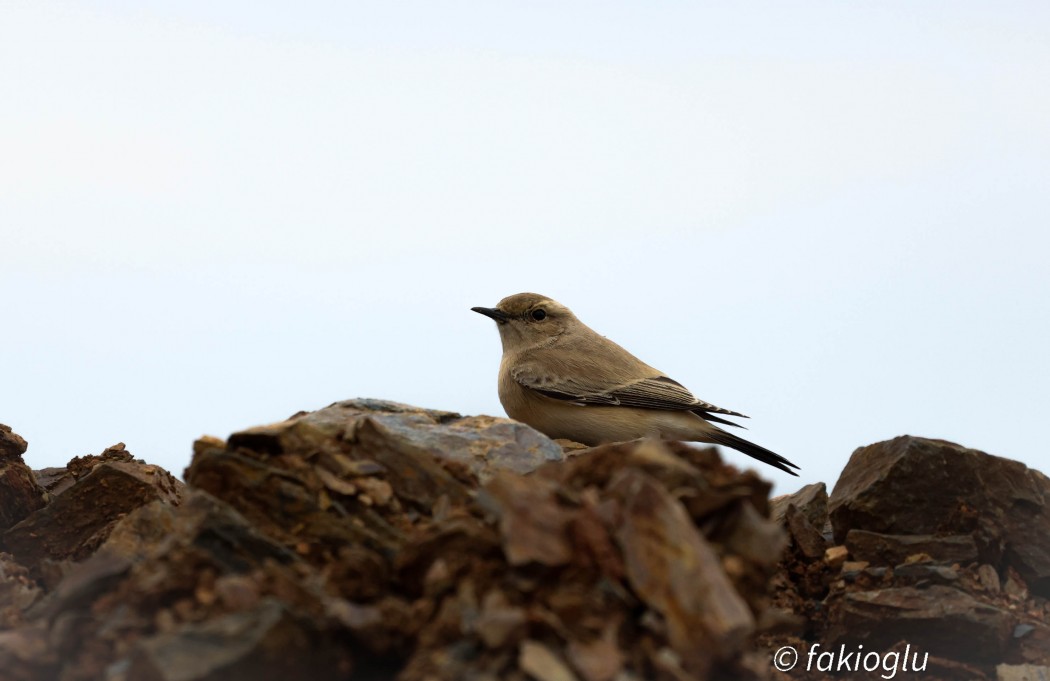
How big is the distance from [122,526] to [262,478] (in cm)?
167

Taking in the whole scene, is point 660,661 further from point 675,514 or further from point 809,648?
point 809,648

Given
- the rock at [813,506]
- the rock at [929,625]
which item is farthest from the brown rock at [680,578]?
the rock at [813,506]

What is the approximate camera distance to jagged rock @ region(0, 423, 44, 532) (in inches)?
330

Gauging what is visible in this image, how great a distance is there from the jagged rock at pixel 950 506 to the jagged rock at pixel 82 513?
217 inches

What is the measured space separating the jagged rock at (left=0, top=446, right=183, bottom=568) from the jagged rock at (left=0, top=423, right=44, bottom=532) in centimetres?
23

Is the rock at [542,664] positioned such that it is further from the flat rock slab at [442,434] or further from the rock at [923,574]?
the rock at [923,574]

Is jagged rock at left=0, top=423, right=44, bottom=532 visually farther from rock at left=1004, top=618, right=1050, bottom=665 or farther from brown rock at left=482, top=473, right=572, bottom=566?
rock at left=1004, top=618, right=1050, bottom=665

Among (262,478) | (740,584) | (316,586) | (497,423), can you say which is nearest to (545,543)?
(740,584)

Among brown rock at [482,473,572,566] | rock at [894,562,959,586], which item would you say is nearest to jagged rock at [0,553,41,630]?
brown rock at [482,473,572,566]

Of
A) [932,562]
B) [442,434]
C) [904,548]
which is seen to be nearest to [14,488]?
[442,434]

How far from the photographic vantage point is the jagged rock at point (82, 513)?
7.82m

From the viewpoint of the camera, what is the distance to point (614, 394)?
1095 cm

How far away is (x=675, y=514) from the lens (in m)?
4.10

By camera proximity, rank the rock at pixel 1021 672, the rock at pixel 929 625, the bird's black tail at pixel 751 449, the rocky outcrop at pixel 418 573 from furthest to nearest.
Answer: the bird's black tail at pixel 751 449 → the rock at pixel 929 625 → the rock at pixel 1021 672 → the rocky outcrop at pixel 418 573
